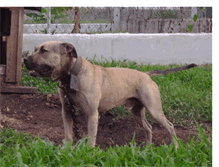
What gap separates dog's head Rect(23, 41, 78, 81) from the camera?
9.89ft

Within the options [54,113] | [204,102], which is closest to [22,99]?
[54,113]

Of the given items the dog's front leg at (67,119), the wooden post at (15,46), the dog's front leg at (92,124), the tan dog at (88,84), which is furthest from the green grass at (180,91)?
the dog's front leg at (92,124)

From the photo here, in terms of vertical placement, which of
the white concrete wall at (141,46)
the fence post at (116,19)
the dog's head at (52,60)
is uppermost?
the fence post at (116,19)

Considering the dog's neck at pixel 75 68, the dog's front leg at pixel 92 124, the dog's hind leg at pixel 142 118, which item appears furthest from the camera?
the dog's hind leg at pixel 142 118

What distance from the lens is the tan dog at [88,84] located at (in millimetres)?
3076

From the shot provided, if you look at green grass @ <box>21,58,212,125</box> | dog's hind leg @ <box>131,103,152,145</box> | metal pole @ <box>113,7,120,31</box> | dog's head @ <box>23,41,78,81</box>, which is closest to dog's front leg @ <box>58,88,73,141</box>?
dog's head @ <box>23,41,78,81</box>

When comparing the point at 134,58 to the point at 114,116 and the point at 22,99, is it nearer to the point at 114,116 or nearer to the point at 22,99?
the point at 114,116

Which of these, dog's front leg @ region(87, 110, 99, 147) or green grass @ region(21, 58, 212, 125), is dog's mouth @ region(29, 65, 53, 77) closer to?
dog's front leg @ region(87, 110, 99, 147)

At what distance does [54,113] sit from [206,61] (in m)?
4.29

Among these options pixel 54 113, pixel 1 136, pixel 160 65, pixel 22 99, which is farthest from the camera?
pixel 160 65

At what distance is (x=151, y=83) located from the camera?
12.3 ft

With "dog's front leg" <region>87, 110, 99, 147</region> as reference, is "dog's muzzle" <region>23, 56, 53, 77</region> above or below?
above

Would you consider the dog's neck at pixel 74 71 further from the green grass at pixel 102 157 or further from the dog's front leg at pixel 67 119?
the green grass at pixel 102 157

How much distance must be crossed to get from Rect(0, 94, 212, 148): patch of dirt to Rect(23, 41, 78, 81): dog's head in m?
1.25
